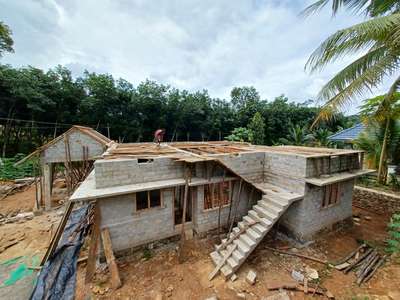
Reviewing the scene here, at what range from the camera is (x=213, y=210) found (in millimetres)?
7391

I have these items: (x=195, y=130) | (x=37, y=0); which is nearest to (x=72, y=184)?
(x=37, y=0)

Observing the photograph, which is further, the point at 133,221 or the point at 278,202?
the point at 278,202

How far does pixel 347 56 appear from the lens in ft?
17.4

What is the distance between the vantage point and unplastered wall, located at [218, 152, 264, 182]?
23.9 feet

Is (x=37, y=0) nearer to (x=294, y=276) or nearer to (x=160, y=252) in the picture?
(x=160, y=252)

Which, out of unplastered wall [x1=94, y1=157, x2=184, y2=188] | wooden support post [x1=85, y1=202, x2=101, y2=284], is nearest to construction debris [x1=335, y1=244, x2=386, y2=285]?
unplastered wall [x1=94, y1=157, x2=184, y2=188]

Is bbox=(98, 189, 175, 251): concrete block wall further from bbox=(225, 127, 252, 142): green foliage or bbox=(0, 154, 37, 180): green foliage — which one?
bbox=(225, 127, 252, 142): green foliage

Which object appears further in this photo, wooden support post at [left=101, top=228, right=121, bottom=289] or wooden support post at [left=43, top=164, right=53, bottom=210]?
wooden support post at [left=43, top=164, right=53, bottom=210]

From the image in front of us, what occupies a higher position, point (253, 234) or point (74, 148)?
point (74, 148)

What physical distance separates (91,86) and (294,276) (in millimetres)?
22182

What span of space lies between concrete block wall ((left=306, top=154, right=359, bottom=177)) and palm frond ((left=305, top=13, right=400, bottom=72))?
11.2ft

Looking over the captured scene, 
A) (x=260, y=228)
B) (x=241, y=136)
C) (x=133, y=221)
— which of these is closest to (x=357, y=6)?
(x=260, y=228)

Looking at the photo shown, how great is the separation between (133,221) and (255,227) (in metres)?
4.41

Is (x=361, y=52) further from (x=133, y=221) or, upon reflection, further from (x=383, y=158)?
(x=133, y=221)
